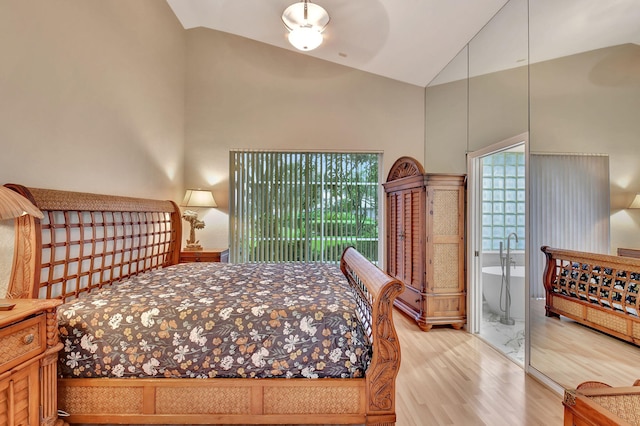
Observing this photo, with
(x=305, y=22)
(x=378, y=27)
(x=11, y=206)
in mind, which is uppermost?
(x=378, y=27)

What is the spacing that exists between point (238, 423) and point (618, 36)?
3.16 metres

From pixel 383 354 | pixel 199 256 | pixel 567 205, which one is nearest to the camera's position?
pixel 383 354

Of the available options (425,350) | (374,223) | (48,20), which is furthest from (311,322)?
(374,223)

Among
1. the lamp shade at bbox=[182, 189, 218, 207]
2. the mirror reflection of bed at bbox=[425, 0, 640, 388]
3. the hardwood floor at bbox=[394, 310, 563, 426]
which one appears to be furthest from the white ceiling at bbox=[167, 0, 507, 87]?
the hardwood floor at bbox=[394, 310, 563, 426]

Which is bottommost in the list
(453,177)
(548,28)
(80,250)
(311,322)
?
(311,322)

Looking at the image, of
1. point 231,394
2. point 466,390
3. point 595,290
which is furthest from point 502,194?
point 231,394

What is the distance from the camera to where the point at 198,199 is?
13.2 feet

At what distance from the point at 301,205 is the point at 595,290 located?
3.34 meters

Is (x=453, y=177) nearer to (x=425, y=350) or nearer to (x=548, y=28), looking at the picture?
(x=548, y=28)

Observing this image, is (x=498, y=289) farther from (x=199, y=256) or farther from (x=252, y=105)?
(x=252, y=105)

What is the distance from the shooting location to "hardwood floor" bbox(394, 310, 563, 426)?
199 centimetres

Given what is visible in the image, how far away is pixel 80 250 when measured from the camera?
2287 mm

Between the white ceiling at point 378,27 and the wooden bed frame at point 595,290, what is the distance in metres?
2.39

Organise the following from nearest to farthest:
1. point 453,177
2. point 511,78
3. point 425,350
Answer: point 511,78 → point 425,350 → point 453,177
